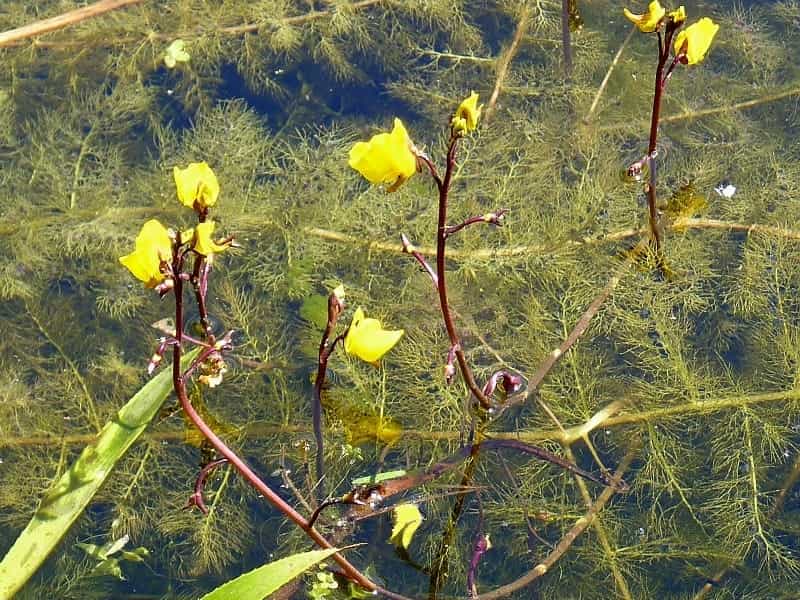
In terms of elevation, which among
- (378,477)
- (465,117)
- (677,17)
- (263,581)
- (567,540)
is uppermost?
(465,117)

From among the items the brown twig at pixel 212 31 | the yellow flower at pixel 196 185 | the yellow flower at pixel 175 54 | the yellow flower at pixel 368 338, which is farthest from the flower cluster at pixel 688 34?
the yellow flower at pixel 175 54

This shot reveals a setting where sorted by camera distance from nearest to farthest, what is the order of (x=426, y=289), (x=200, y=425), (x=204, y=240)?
(x=204, y=240) < (x=200, y=425) < (x=426, y=289)

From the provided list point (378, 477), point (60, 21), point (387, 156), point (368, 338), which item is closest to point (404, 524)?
point (378, 477)

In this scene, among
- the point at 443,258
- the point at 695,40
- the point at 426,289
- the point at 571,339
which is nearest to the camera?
the point at 443,258

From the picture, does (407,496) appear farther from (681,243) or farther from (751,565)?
(681,243)

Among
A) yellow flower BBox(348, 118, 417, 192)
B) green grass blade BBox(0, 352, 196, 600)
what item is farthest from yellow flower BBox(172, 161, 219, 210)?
green grass blade BBox(0, 352, 196, 600)

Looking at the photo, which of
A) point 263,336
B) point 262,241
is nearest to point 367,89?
point 262,241

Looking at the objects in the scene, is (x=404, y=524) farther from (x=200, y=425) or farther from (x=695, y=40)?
(x=695, y=40)

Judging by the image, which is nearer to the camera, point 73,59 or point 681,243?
point 681,243
